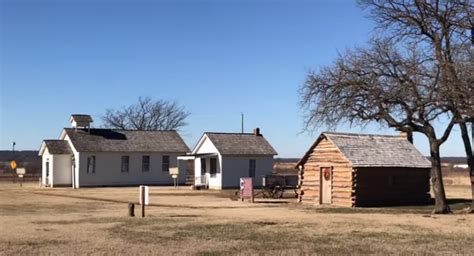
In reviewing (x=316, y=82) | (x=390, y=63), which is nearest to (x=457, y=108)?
(x=390, y=63)

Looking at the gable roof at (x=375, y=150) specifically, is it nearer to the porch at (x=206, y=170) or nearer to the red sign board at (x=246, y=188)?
the red sign board at (x=246, y=188)

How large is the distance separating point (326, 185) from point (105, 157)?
91.6 feet

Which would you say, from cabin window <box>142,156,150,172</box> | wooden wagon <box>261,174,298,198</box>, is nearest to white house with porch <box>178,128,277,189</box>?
cabin window <box>142,156,150,172</box>

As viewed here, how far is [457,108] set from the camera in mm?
28688

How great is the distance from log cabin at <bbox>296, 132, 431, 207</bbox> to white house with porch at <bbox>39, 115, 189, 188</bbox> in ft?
83.5

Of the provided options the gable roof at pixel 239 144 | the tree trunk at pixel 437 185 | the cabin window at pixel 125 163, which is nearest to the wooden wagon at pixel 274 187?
the gable roof at pixel 239 144

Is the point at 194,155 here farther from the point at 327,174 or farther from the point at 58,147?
the point at 327,174

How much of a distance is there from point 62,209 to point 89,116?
32.7 m

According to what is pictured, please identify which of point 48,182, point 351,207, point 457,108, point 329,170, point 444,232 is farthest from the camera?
point 48,182

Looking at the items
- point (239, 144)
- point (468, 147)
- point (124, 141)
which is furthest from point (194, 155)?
point (468, 147)

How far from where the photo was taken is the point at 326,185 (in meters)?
36.7

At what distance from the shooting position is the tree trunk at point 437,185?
31.3m

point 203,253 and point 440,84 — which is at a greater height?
point 440,84

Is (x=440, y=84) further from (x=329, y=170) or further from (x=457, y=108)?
(x=329, y=170)
